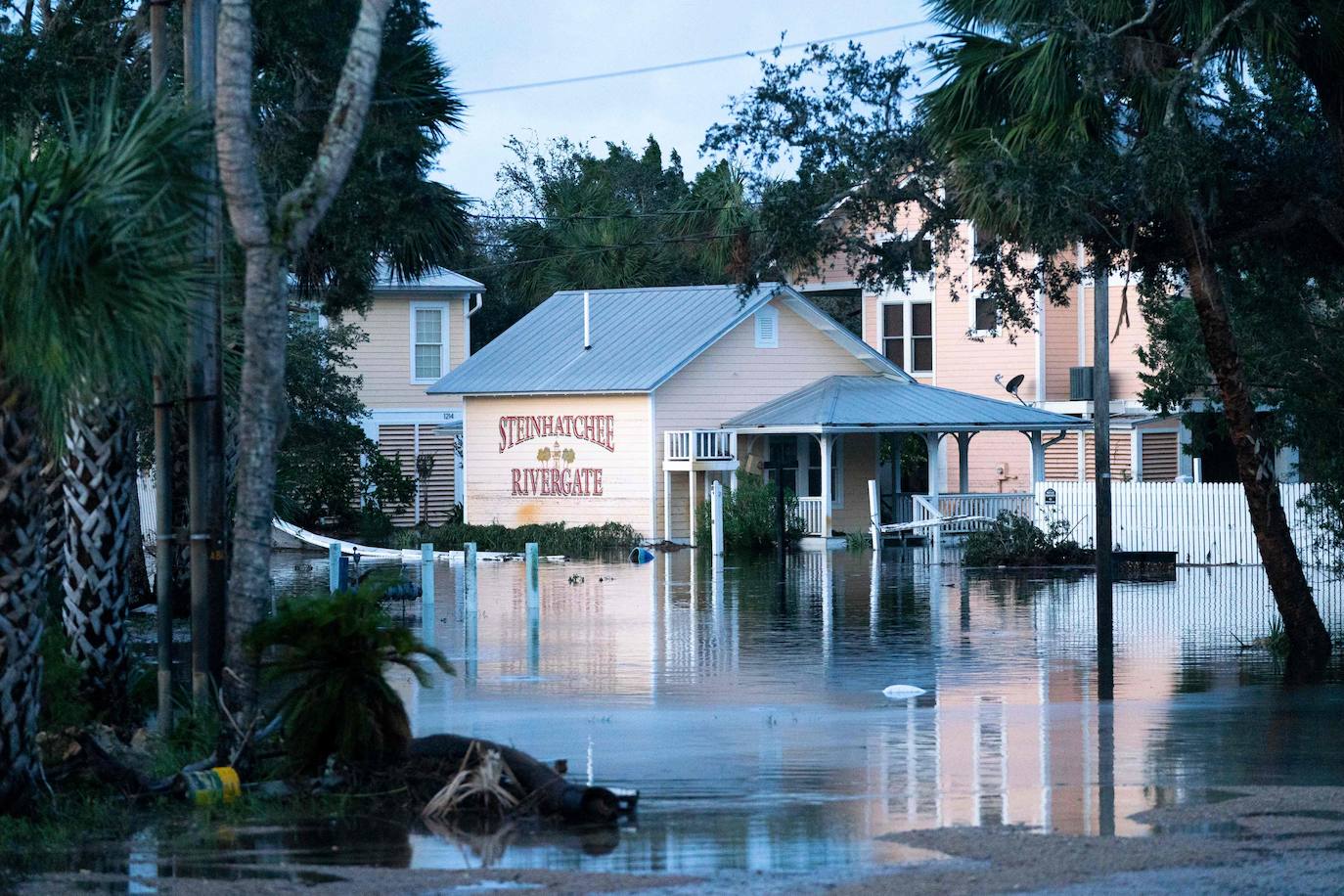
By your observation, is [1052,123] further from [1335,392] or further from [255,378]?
[255,378]

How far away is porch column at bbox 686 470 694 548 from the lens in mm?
38500

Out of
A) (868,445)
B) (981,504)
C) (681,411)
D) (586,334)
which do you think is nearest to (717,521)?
(681,411)

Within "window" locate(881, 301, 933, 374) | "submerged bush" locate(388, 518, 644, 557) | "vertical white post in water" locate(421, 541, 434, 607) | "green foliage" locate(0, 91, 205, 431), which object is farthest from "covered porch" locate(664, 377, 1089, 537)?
"green foliage" locate(0, 91, 205, 431)

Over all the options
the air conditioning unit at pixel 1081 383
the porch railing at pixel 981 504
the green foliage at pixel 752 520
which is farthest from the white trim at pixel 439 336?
the air conditioning unit at pixel 1081 383

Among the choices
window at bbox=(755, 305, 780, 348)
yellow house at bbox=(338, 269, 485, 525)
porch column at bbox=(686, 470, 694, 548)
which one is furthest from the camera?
yellow house at bbox=(338, 269, 485, 525)

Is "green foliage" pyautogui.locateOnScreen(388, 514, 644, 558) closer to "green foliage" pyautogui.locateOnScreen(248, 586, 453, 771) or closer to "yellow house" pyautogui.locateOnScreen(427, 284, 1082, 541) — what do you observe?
"yellow house" pyautogui.locateOnScreen(427, 284, 1082, 541)

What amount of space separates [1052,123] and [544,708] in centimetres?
693

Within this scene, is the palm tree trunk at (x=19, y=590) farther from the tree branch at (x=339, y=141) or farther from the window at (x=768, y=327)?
the window at (x=768, y=327)

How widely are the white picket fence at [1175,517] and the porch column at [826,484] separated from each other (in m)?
5.01

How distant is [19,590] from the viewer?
9141 millimetres

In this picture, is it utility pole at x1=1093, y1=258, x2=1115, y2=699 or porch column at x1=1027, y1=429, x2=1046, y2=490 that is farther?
porch column at x1=1027, y1=429, x2=1046, y2=490

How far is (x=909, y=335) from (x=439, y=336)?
11.7m

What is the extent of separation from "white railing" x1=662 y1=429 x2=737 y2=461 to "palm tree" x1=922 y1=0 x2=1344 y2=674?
67.8 ft

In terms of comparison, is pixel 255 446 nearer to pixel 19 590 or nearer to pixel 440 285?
pixel 19 590
